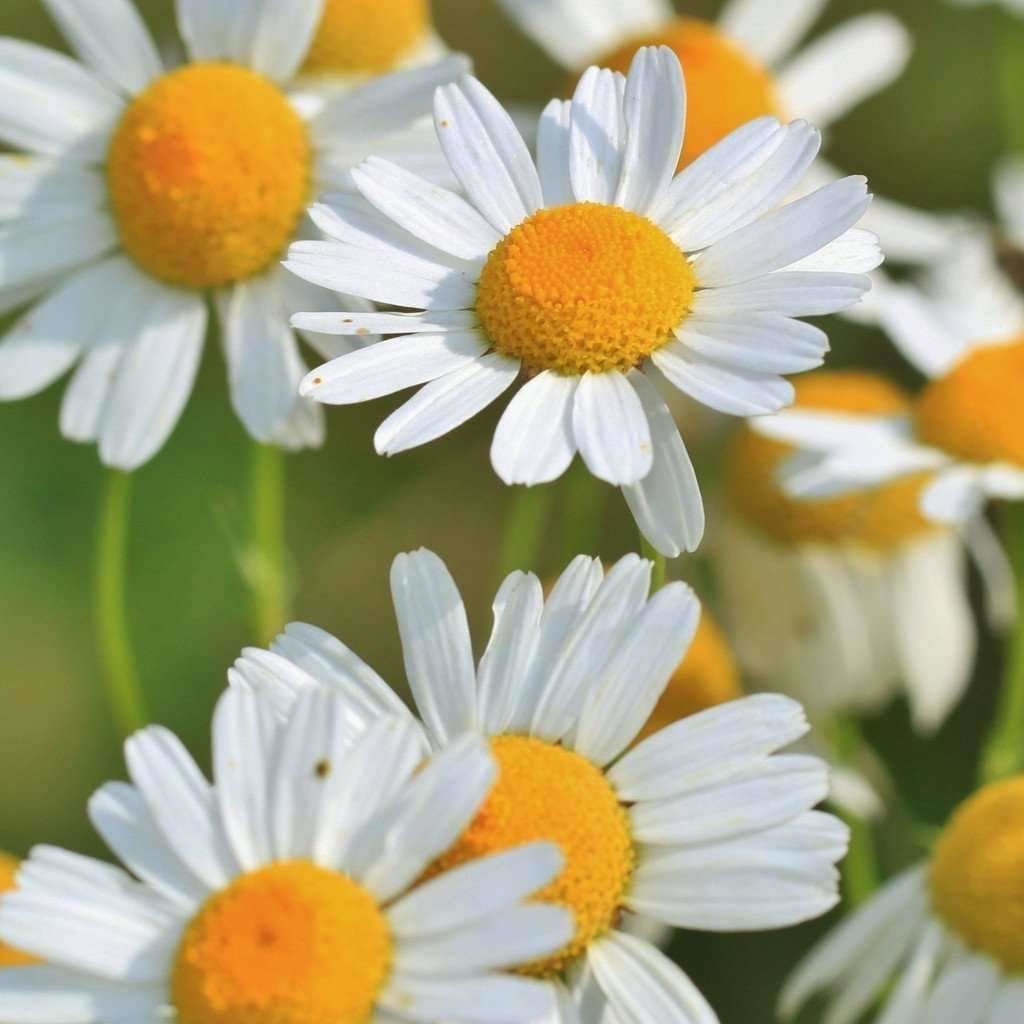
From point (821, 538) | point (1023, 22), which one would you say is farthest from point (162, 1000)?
point (1023, 22)

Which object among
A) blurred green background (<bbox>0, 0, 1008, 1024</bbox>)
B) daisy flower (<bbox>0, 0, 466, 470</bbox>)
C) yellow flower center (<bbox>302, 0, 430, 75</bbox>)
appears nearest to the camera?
daisy flower (<bbox>0, 0, 466, 470</bbox>)

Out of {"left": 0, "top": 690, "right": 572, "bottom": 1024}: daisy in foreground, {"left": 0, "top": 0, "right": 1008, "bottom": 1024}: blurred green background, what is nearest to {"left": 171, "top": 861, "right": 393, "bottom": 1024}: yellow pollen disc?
{"left": 0, "top": 690, "right": 572, "bottom": 1024}: daisy in foreground

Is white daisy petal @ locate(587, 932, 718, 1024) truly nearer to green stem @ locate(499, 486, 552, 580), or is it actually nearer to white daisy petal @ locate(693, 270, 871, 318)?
white daisy petal @ locate(693, 270, 871, 318)

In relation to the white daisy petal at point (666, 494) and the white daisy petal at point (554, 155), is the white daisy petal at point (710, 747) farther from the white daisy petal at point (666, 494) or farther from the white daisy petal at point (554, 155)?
the white daisy petal at point (554, 155)

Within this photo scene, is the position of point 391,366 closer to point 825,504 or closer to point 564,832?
point 564,832

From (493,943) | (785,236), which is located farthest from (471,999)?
(785,236)
